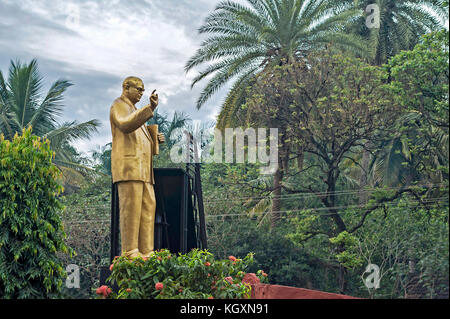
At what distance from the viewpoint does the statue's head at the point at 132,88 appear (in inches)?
305

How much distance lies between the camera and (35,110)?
20.2 metres

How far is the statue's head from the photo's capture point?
7.75 m

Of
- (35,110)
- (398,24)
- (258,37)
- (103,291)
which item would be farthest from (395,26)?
(103,291)

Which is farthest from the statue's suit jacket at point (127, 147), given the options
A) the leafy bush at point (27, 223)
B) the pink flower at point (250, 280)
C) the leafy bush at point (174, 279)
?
the pink flower at point (250, 280)

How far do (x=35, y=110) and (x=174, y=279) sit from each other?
52.5ft

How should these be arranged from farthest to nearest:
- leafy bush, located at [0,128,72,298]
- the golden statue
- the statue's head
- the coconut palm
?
the coconut palm
the statue's head
the golden statue
leafy bush, located at [0,128,72,298]

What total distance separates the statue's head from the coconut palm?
10202 millimetres

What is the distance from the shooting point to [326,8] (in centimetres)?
1816

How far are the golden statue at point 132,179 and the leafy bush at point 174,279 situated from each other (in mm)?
1429

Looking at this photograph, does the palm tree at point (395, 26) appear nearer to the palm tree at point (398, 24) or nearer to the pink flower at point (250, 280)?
the palm tree at point (398, 24)

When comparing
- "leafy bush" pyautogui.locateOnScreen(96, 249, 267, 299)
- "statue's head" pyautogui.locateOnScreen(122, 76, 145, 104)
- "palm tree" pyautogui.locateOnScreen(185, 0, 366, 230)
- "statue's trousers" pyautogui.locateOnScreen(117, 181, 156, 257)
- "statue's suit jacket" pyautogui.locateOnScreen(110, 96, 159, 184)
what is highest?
"palm tree" pyautogui.locateOnScreen(185, 0, 366, 230)

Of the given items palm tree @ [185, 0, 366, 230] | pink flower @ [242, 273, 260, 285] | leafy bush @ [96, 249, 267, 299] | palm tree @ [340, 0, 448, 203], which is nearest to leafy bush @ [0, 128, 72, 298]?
leafy bush @ [96, 249, 267, 299]

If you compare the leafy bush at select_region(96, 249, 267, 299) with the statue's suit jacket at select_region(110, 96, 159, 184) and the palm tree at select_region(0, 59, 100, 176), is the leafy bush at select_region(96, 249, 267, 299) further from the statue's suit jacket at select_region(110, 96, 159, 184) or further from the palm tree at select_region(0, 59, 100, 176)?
the palm tree at select_region(0, 59, 100, 176)
